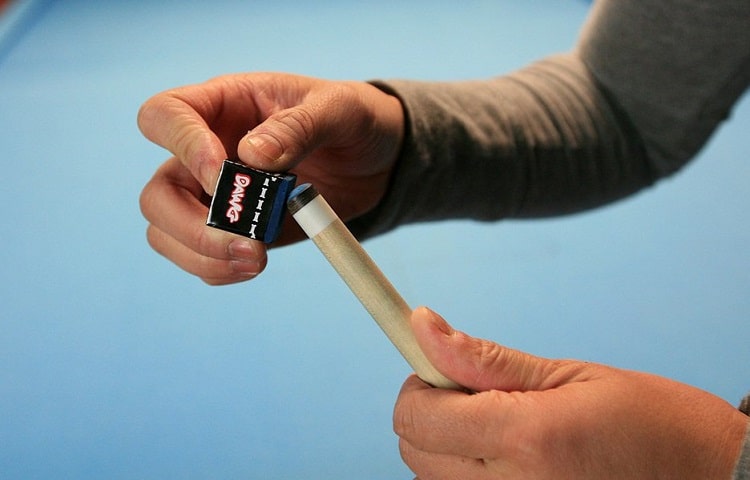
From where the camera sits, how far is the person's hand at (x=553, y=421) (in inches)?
16.2

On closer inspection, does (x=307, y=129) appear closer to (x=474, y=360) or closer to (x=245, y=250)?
(x=245, y=250)

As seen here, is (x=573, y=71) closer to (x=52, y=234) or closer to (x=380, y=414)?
(x=380, y=414)

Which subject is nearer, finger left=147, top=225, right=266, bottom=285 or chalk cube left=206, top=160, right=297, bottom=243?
chalk cube left=206, top=160, right=297, bottom=243

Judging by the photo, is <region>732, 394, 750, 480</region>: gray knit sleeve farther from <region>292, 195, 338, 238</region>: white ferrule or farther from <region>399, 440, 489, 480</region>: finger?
<region>292, 195, 338, 238</region>: white ferrule

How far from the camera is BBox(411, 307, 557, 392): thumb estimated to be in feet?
1.44

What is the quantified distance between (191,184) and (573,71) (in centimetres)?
45

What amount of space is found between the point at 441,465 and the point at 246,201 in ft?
0.66

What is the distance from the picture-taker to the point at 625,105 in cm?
79

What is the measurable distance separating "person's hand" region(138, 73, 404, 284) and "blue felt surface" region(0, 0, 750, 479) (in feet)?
0.69

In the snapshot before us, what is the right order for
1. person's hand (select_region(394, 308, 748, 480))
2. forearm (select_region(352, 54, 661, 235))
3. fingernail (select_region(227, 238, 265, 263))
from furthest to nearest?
forearm (select_region(352, 54, 661, 235)), fingernail (select_region(227, 238, 265, 263)), person's hand (select_region(394, 308, 748, 480))

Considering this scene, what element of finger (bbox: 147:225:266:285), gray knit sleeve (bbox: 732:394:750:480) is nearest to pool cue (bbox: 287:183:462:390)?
finger (bbox: 147:225:266:285)

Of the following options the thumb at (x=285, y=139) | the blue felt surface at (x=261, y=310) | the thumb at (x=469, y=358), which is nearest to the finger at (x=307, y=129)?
the thumb at (x=285, y=139)

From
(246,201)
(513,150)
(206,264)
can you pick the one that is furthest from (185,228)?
(513,150)

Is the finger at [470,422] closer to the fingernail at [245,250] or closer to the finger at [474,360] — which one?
the finger at [474,360]
